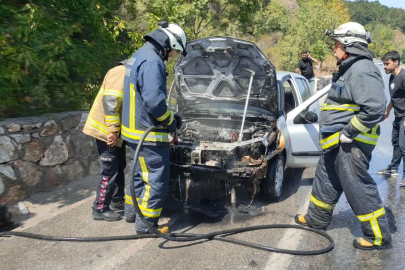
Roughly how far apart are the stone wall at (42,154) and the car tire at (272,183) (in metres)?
2.75

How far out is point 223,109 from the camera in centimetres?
608

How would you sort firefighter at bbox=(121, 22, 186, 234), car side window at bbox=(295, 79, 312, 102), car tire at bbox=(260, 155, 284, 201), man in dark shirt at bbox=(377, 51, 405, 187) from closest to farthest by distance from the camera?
firefighter at bbox=(121, 22, 186, 234)
car tire at bbox=(260, 155, 284, 201)
man in dark shirt at bbox=(377, 51, 405, 187)
car side window at bbox=(295, 79, 312, 102)

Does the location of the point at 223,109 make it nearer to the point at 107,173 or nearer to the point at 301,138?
the point at 301,138

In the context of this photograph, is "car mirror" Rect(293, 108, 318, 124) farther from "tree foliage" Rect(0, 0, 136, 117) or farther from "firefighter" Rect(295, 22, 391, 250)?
"tree foliage" Rect(0, 0, 136, 117)

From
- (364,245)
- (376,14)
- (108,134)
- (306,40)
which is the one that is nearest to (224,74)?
(108,134)

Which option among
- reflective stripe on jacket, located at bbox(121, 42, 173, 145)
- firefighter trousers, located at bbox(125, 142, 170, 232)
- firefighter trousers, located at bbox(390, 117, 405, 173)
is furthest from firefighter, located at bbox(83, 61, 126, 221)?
firefighter trousers, located at bbox(390, 117, 405, 173)

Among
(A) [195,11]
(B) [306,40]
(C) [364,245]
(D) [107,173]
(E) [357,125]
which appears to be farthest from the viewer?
(B) [306,40]

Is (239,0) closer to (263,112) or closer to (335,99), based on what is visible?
(263,112)

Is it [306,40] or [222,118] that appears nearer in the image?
[222,118]

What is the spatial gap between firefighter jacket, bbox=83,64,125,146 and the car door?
2.53 meters

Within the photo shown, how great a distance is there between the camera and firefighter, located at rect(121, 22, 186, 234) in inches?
163

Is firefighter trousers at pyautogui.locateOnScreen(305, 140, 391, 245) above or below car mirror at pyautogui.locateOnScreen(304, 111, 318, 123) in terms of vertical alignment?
below

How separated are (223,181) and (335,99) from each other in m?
1.66

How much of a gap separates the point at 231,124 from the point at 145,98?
6.82 ft
